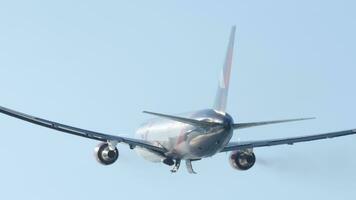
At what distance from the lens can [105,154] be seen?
115438 mm

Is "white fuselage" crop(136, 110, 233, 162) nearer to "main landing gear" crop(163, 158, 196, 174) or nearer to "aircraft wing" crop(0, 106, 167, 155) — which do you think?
"main landing gear" crop(163, 158, 196, 174)

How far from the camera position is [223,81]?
114 meters

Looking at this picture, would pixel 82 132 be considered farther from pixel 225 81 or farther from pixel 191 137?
pixel 225 81

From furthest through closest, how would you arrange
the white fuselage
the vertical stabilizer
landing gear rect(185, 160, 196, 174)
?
1. landing gear rect(185, 160, 196, 174)
2. the vertical stabilizer
3. the white fuselage

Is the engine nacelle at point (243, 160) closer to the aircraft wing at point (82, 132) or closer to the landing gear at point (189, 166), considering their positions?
the landing gear at point (189, 166)

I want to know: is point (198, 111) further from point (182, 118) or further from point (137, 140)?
point (137, 140)

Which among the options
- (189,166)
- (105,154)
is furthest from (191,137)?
(105,154)

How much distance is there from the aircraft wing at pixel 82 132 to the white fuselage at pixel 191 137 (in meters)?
1.15

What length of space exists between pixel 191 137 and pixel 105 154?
10.6 m

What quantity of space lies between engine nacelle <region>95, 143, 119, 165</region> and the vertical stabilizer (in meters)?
12.4

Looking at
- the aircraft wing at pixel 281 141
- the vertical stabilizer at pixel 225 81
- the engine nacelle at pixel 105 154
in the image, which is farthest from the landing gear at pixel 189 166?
the vertical stabilizer at pixel 225 81

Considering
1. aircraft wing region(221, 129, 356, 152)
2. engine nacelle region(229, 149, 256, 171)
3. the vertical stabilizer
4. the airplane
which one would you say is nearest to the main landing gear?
the airplane

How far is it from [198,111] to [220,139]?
4.30 meters

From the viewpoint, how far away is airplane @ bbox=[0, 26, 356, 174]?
107688 millimetres
